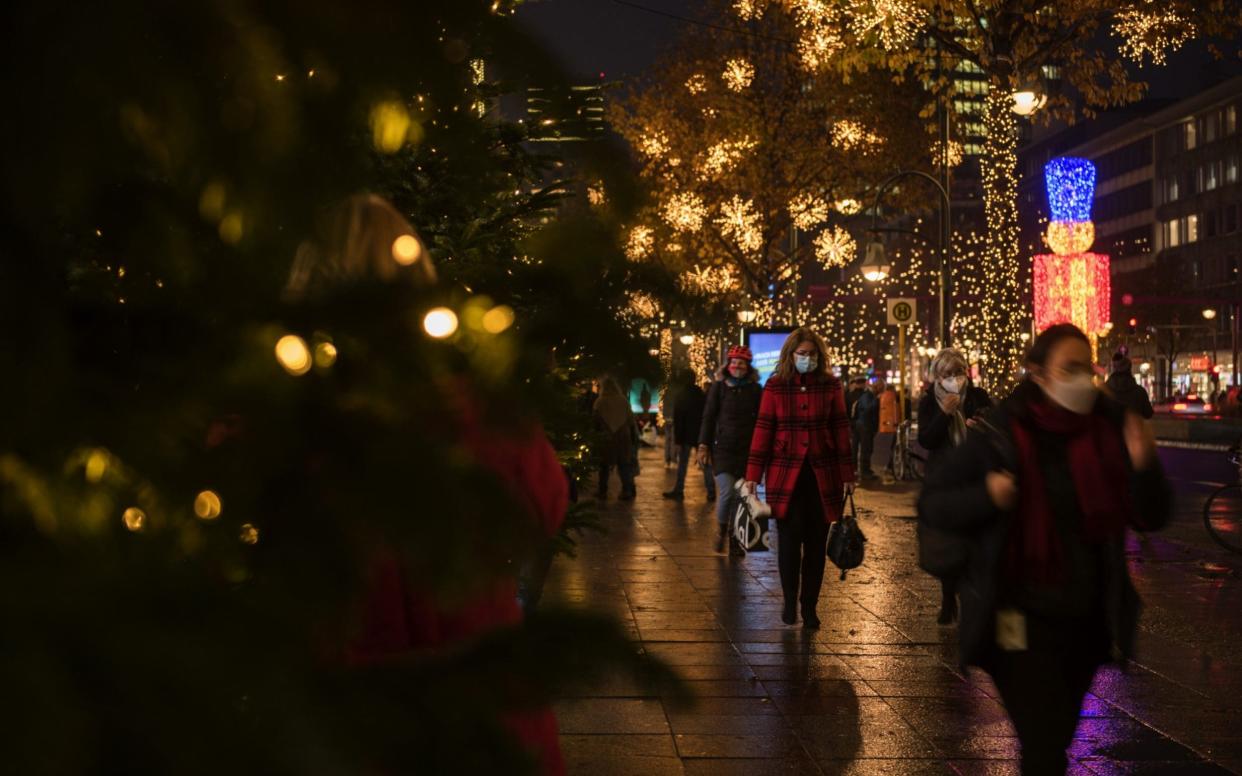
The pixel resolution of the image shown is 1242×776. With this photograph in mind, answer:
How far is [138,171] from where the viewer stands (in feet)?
→ 2.72

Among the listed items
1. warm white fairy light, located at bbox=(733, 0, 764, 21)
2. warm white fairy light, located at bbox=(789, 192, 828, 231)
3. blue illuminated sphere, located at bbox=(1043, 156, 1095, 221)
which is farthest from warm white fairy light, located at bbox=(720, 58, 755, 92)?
blue illuminated sphere, located at bbox=(1043, 156, 1095, 221)

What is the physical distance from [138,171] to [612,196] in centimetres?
32

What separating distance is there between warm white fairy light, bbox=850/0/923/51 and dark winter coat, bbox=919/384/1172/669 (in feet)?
60.7

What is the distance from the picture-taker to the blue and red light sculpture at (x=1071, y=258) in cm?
2798

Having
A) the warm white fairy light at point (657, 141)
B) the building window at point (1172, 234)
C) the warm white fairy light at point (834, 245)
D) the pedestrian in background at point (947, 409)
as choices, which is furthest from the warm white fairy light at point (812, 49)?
the building window at point (1172, 234)

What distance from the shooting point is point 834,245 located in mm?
48219

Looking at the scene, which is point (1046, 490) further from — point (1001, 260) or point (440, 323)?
point (1001, 260)

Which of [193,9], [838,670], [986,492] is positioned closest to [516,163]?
[193,9]

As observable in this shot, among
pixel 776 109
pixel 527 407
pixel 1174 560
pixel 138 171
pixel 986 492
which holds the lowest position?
pixel 1174 560

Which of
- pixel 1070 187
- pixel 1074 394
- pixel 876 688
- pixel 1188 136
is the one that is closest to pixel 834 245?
pixel 1070 187

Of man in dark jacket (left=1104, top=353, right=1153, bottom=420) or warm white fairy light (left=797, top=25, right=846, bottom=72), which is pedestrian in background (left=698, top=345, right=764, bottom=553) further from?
warm white fairy light (left=797, top=25, right=846, bottom=72)

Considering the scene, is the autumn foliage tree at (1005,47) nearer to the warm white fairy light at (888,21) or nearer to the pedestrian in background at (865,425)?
the warm white fairy light at (888,21)

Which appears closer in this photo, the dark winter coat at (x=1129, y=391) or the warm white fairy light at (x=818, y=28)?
the dark winter coat at (x=1129, y=391)

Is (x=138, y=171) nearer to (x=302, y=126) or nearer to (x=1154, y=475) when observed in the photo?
(x=302, y=126)
